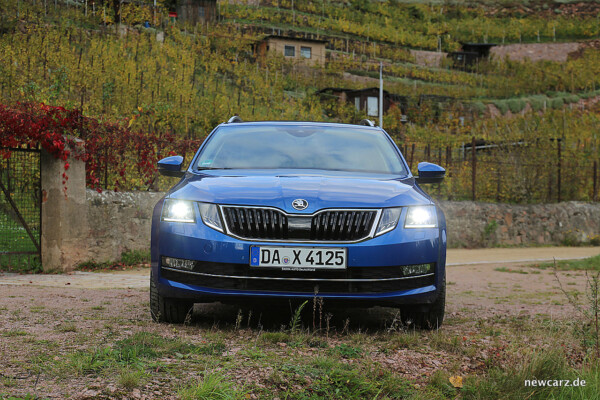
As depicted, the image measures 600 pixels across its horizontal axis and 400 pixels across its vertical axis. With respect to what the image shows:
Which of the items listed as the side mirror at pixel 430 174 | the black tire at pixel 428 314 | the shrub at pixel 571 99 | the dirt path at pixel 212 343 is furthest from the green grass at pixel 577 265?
the shrub at pixel 571 99

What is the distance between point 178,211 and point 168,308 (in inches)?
30.2

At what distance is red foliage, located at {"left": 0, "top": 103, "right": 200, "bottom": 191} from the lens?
1031 centimetres

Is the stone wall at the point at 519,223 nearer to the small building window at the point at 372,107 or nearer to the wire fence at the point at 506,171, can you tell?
the wire fence at the point at 506,171

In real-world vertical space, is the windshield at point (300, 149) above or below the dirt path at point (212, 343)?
above

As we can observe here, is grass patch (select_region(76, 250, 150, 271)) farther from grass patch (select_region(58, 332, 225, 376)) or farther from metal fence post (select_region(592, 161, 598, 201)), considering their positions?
metal fence post (select_region(592, 161, 598, 201))

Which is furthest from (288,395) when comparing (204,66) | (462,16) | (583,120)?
(462,16)

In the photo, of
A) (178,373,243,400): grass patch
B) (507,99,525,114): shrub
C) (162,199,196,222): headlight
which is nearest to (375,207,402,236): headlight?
(162,199,196,222): headlight

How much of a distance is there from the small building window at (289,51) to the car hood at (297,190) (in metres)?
63.7

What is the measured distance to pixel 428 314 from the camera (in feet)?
17.2

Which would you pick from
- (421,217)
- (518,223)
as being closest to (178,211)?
(421,217)

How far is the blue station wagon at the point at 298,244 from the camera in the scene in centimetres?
465

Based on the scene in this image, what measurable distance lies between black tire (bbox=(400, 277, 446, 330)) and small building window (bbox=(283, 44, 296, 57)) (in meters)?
64.0

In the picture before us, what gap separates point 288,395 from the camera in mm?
3426

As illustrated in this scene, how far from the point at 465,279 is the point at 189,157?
21.6ft
